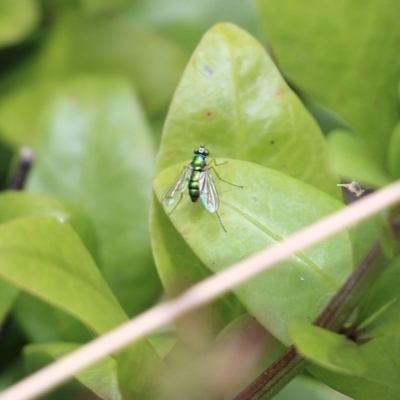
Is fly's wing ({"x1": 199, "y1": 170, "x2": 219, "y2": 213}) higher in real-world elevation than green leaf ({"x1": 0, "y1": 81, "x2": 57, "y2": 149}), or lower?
higher

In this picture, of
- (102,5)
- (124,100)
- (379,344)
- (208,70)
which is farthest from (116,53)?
(379,344)

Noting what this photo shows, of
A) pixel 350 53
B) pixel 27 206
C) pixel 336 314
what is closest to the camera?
pixel 336 314

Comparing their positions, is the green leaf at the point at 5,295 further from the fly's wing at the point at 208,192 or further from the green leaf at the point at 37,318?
the fly's wing at the point at 208,192

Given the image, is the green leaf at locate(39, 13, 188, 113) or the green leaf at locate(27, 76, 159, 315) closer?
the green leaf at locate(27, 76, 159, 315)

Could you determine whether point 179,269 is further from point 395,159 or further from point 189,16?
point 189,16

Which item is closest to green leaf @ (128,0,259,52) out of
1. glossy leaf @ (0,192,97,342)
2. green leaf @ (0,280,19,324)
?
glossy leaf @ (0,192,97,342)

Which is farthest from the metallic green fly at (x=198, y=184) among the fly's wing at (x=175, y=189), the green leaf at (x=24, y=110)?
the green leaf at (x=24, y=110)

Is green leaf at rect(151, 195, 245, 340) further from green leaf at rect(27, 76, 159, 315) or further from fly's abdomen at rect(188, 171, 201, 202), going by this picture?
green leaf at rect(27, 76, 159, 315)
